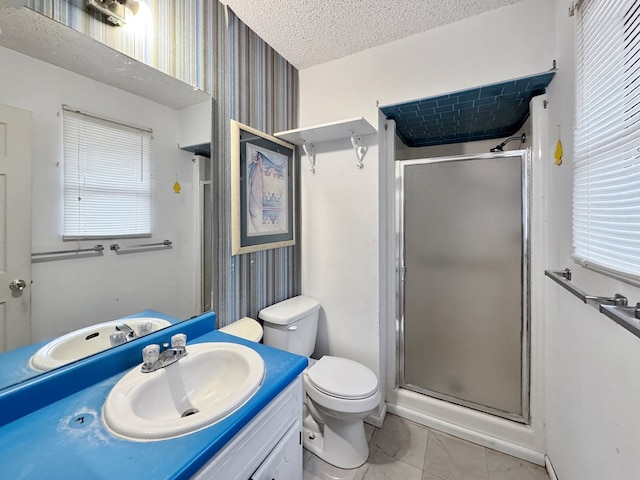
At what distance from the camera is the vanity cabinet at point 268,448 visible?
652 millimetres

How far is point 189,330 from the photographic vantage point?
113cm

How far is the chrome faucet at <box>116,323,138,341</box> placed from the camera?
95 cm

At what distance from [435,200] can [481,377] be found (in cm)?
121

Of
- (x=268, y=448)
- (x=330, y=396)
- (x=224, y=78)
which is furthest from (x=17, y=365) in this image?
(x=224, y=78)

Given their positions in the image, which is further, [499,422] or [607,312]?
[499,422]

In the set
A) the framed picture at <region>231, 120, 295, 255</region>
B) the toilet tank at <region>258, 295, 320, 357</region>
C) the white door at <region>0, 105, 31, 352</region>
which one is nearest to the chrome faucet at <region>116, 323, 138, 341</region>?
the white door at <region>0, 105, 31, 352</region>

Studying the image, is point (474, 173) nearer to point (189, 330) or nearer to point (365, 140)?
point (365, 140)

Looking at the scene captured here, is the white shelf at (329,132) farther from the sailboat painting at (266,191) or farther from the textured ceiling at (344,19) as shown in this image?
the textured ceiling at (344,19)

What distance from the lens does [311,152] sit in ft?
6.11

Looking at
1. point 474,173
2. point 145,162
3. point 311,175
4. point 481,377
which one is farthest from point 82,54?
point 481,377

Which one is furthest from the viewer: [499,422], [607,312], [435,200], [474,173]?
[435,200]

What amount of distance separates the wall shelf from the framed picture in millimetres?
103

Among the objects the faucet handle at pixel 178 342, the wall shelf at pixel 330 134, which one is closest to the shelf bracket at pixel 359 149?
the wall shelf at pixel 330 134

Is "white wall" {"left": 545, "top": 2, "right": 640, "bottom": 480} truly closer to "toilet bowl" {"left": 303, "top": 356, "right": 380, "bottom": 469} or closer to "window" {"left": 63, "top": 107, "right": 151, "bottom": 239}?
"toilet bowl" {"left": 303, "top": 356, "right": 380, "bottom": 469}
